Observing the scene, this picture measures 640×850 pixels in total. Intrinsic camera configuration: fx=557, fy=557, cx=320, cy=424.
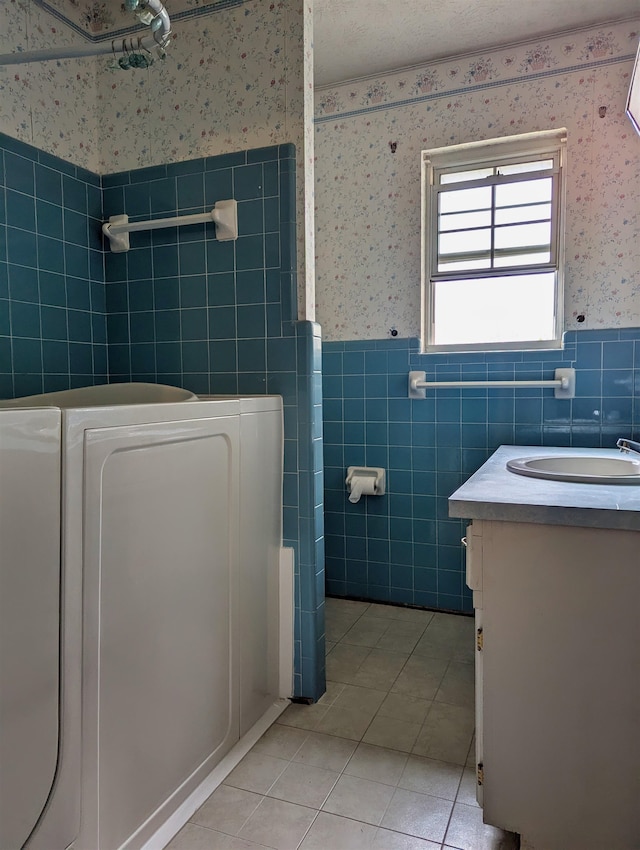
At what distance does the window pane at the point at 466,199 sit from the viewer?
240 cm

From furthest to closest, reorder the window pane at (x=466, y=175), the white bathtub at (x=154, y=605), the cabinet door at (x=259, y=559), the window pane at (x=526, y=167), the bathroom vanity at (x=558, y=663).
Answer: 1. the window pane at (x=466, y=175)
2. the window pane at (x=526, y=167)
3. the cabinet door at (x=259, y=559)
4. the bathroom vanity at (x=558, y=663)
5. the white bathtub at (x=154, y=605)

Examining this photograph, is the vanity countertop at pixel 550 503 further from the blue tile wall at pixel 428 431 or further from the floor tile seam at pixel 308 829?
the blue tile wall at pixel 428 431

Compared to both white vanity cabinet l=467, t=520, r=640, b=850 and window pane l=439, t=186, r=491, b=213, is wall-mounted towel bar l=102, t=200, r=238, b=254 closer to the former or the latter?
window pane l=439, t=186, r=491, b=213

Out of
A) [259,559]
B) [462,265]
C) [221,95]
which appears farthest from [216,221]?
[462,265]

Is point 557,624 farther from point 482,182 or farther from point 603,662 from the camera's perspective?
point 482,182

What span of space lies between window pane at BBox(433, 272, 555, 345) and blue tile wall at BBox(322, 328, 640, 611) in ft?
0.41

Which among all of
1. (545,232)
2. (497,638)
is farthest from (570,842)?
(545,232)

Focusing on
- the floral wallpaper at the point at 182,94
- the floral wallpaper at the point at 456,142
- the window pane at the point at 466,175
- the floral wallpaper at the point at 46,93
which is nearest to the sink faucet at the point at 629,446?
the floral wallpaper at the point at 456,142

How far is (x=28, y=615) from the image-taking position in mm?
870

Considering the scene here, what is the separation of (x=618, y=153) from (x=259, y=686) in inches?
89.9

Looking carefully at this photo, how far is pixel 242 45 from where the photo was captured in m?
1.77

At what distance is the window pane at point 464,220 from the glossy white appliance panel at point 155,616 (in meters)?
1.53

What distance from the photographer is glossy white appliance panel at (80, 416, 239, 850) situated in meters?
1.02

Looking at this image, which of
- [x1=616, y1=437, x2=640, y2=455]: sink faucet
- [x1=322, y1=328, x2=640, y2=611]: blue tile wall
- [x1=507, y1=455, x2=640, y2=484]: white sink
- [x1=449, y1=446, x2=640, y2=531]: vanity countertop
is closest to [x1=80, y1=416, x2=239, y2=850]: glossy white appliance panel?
[x1=449, y1=446, x2=640, y2=531]: vanity countertop
